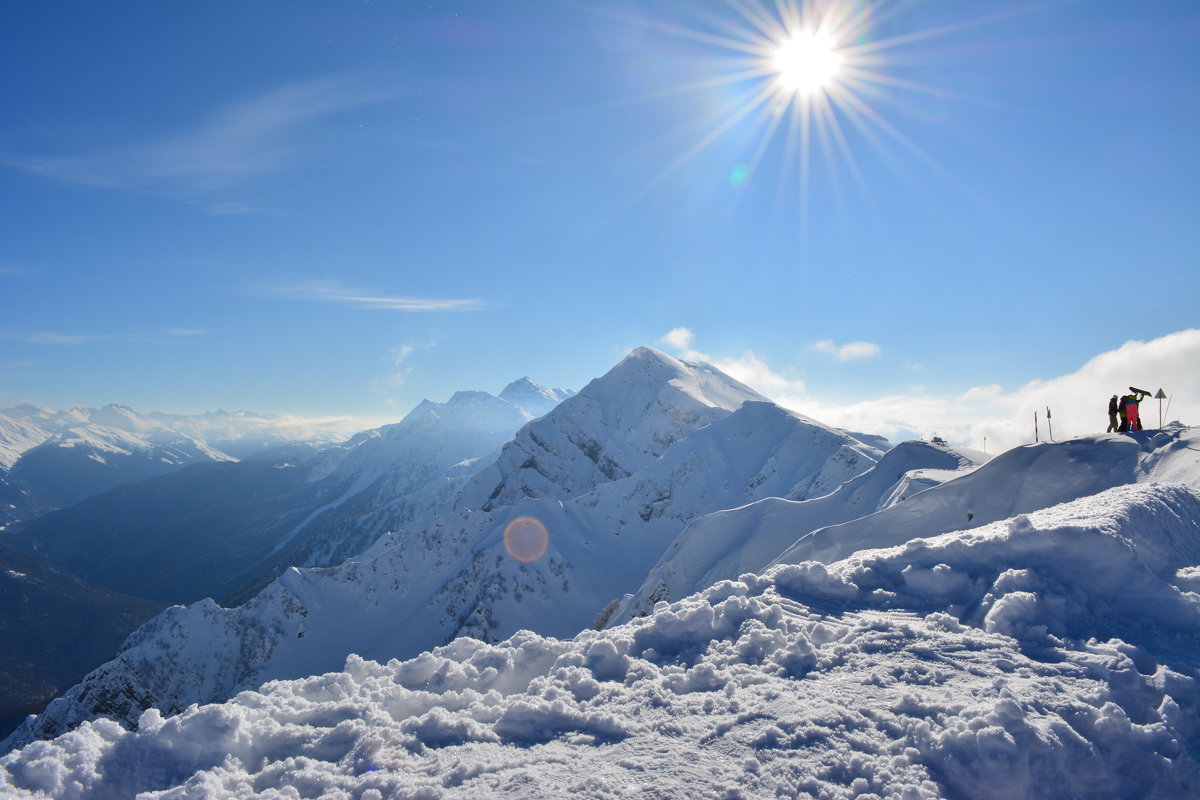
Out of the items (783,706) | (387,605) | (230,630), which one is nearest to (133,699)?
(230,630)

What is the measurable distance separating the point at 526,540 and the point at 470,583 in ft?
30.1

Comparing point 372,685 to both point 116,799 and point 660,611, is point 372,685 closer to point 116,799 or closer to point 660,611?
point 116,799

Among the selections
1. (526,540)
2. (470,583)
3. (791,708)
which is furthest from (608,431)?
(791,708)

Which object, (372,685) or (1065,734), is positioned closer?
(1065,734)

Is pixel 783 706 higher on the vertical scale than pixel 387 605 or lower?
higher

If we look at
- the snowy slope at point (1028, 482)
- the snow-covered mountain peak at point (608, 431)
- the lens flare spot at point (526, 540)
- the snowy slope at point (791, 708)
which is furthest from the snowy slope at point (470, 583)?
the snowy slope at point (791, 708)

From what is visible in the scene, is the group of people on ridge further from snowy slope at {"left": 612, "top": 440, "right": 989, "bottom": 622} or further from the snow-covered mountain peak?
the snow-covered mountain peak

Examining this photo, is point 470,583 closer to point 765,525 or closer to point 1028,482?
point 765,525

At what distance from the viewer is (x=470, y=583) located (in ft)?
253

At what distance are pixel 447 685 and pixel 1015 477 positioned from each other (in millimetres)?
18769

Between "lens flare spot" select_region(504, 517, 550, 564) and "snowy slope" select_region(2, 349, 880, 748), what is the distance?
924mm

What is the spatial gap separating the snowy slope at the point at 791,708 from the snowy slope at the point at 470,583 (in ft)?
201

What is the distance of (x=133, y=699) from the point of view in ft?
249

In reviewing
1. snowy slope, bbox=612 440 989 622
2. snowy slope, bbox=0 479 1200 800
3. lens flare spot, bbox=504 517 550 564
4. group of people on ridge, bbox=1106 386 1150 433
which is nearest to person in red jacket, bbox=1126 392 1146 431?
group of people on ridge, bbox=1106 386 1150 433
